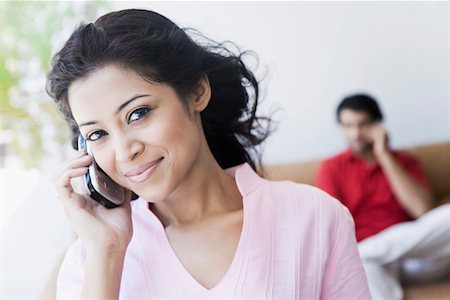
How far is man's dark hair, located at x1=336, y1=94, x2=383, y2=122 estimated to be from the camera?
2.54 m

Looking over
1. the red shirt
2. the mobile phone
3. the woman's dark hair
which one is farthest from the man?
the mobile phone

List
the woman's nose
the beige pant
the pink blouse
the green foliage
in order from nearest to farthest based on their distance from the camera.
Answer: the woman's nose, the pink blouse, the green foliage, the beige pant

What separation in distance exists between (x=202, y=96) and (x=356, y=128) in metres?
1.50

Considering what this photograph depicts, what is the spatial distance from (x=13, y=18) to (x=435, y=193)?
170 cm

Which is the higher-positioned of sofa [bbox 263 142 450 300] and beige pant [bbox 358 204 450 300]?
sofa [bbox 263 142 450 300]

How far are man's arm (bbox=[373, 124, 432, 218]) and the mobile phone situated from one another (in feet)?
5.27

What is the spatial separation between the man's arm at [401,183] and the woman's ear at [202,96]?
1511 millimetres

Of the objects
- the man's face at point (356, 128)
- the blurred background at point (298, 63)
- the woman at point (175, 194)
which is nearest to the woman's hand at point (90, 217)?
the woman at point (175, 194)

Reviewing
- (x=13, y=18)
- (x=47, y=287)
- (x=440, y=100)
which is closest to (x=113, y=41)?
(x=47, y=287)

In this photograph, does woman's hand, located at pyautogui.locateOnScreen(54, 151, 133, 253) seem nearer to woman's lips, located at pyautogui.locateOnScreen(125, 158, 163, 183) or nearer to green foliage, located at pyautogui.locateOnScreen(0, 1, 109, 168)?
woman's lips, located at pyautogui.locateOnScreen(125, 158, 163, 183)

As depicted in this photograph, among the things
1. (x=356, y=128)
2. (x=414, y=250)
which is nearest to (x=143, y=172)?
(x=414, y=250)

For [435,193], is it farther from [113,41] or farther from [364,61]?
[113,41]

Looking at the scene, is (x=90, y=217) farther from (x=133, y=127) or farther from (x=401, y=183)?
(x=401, y=183)

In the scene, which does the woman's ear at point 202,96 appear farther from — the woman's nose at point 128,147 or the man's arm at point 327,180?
the man's arm at point 327,180
